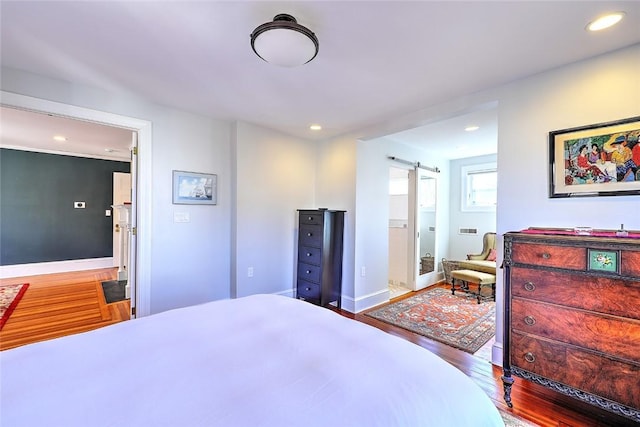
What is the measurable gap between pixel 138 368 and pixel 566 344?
215 centimetres

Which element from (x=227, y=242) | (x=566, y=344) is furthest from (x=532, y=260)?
(x=227, y=242)

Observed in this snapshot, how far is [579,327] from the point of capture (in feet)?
5.15

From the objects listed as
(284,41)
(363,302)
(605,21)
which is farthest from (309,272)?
(605,21)

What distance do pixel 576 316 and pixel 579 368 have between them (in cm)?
29

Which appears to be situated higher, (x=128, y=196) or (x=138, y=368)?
(x=128, y=196)

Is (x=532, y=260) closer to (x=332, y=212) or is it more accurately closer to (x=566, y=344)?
(x=566, y=344)

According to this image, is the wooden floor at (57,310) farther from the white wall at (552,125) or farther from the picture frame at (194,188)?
the white wall at (552,125)

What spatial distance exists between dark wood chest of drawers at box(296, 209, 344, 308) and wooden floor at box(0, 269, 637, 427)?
41cm

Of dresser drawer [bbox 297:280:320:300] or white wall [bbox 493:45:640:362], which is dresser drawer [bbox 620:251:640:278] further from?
dresser drawer [bbox 297:280:320:300]

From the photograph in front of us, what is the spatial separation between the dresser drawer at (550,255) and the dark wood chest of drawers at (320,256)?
2.01 m

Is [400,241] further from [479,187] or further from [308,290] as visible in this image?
[308,290]

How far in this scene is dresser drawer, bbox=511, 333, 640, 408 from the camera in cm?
144

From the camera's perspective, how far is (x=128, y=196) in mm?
5965

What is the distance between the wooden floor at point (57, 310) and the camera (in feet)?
8.99
